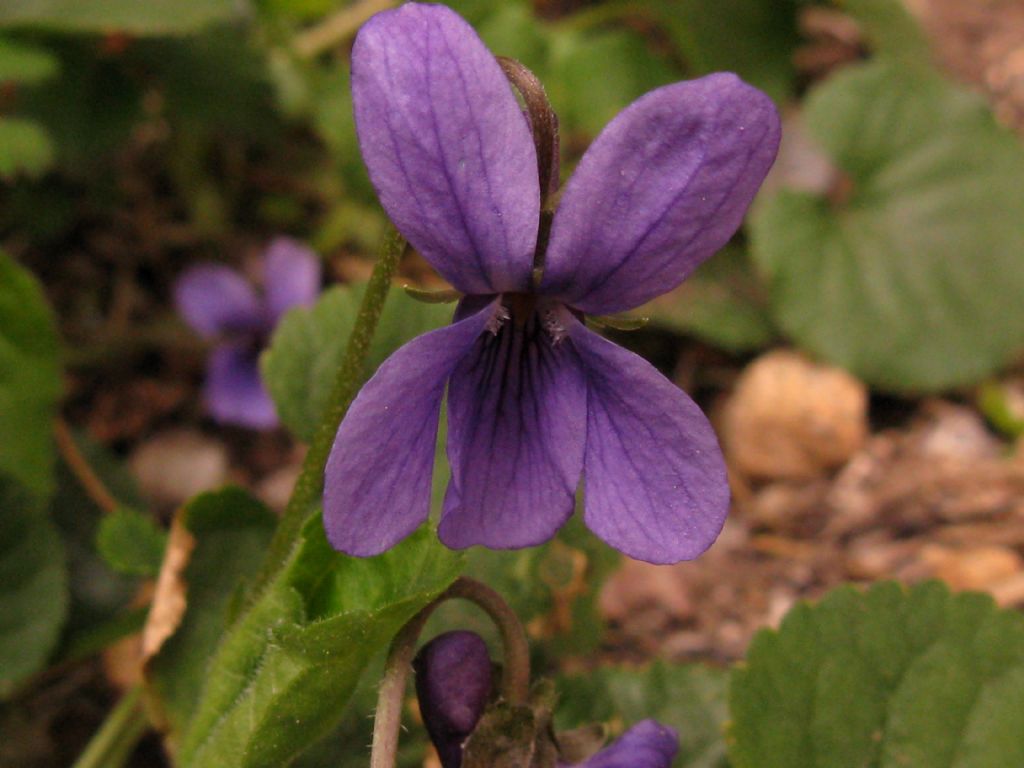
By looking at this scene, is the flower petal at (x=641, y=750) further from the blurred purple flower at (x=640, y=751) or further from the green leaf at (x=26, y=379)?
the green leaf at (x=26, y=379)

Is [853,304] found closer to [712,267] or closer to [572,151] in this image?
[712,267]

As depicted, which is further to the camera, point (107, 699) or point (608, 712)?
point (107, 699)

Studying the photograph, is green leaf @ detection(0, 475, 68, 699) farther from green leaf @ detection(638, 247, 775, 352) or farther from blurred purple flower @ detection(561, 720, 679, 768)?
green leaf @ detection(638, 247, 775, 352)

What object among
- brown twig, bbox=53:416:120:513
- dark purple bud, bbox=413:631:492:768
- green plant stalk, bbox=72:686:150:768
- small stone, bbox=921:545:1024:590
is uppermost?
dark purple bud, bbox=413:631:492:768

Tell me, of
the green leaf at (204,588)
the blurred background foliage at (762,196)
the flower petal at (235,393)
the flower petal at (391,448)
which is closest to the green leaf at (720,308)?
the blurred background foliage at (762,196)

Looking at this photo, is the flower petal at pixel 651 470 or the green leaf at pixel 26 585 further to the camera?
the green leaf at pixel 26 585

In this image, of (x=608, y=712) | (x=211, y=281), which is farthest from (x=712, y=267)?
(x=608, y=712)

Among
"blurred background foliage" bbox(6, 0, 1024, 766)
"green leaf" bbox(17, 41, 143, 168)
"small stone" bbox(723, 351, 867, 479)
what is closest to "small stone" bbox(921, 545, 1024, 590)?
"small stone" bbox(723, 351, 867, 479)
